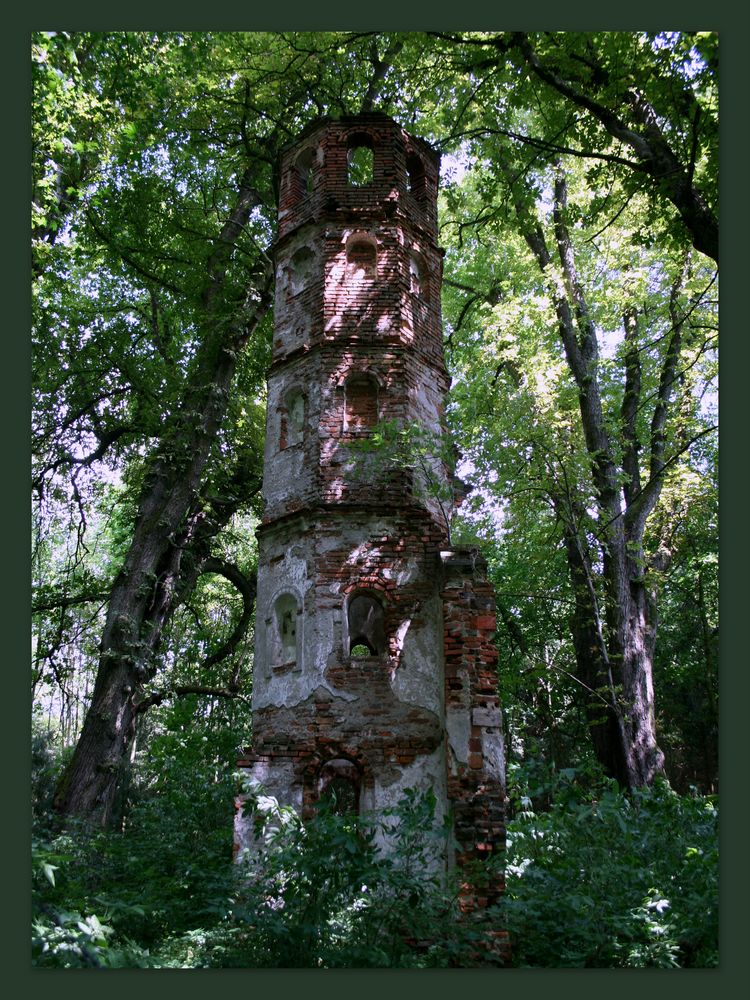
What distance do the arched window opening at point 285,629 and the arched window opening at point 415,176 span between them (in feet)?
18.1

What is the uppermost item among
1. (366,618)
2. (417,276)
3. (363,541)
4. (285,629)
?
(417,276)

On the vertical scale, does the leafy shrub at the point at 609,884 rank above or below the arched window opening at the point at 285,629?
below

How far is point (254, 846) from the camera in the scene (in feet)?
24.3

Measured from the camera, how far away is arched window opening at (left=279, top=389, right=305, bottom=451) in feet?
31.7

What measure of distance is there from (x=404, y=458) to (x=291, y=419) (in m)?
1.79

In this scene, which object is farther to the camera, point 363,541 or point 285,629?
point 285,629

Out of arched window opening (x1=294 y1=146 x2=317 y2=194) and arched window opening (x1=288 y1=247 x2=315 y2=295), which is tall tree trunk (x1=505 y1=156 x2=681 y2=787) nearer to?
arched window opening (x1=288 y1=247 x2=315 y2=295)

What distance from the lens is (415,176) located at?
10.8 metres

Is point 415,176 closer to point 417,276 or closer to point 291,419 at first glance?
point 417,276

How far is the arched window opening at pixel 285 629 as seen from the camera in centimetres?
867

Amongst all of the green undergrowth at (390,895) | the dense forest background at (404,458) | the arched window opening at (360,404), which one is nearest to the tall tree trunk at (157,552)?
the dense forest background at (404,458)

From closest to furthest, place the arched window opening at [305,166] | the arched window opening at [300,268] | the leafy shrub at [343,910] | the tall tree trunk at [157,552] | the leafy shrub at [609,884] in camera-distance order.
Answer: the leafy shrub at [343,910] < the leafy shrub at [609,884] < the tall tree trunk at [157,552] < the arched window opening at [300,268] < the arched window opening at [305,166]

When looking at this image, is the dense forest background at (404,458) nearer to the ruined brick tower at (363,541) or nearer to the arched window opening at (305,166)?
the ruined brick tower at (363,541)

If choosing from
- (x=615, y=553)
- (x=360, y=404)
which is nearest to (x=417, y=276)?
(x=360, y=404)
